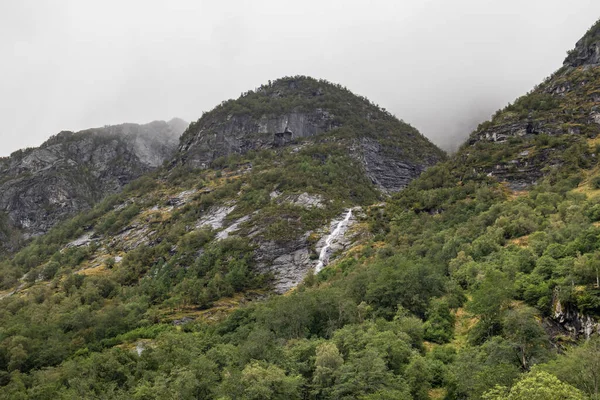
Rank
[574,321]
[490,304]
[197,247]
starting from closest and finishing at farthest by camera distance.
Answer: [574,321] → [490,304] → [197,247]

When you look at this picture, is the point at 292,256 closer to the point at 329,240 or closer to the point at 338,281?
the point at 329,240

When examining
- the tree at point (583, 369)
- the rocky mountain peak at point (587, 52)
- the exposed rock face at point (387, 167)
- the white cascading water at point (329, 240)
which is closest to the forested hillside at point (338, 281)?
the tree at point (583, 369)

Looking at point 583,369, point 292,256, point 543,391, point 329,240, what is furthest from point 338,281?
point 543,391

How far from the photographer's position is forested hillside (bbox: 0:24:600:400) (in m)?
38.4

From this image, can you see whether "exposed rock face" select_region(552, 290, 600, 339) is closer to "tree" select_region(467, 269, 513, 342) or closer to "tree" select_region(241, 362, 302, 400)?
"tree" select_region(467, 269, 513, 342)

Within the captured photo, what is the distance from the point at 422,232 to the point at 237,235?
5079 cm

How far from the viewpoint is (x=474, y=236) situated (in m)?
77.2

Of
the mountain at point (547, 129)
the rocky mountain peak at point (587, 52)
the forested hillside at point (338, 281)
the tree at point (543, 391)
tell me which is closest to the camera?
the tree at point (543, 391)

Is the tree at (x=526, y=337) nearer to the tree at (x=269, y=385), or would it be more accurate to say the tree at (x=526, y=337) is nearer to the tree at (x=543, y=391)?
the tree at (x=543, y=391)

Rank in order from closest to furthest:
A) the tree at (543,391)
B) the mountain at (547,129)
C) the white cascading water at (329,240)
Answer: the tree at (543,391), the white cascading water at (329,240), the mountain at (547,129)

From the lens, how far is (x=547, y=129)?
380ft

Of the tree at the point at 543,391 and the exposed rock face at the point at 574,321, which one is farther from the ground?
the tree at the point at 543,391

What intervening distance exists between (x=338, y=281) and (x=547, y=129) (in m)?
80.3

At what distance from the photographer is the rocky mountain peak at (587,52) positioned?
13588cm
